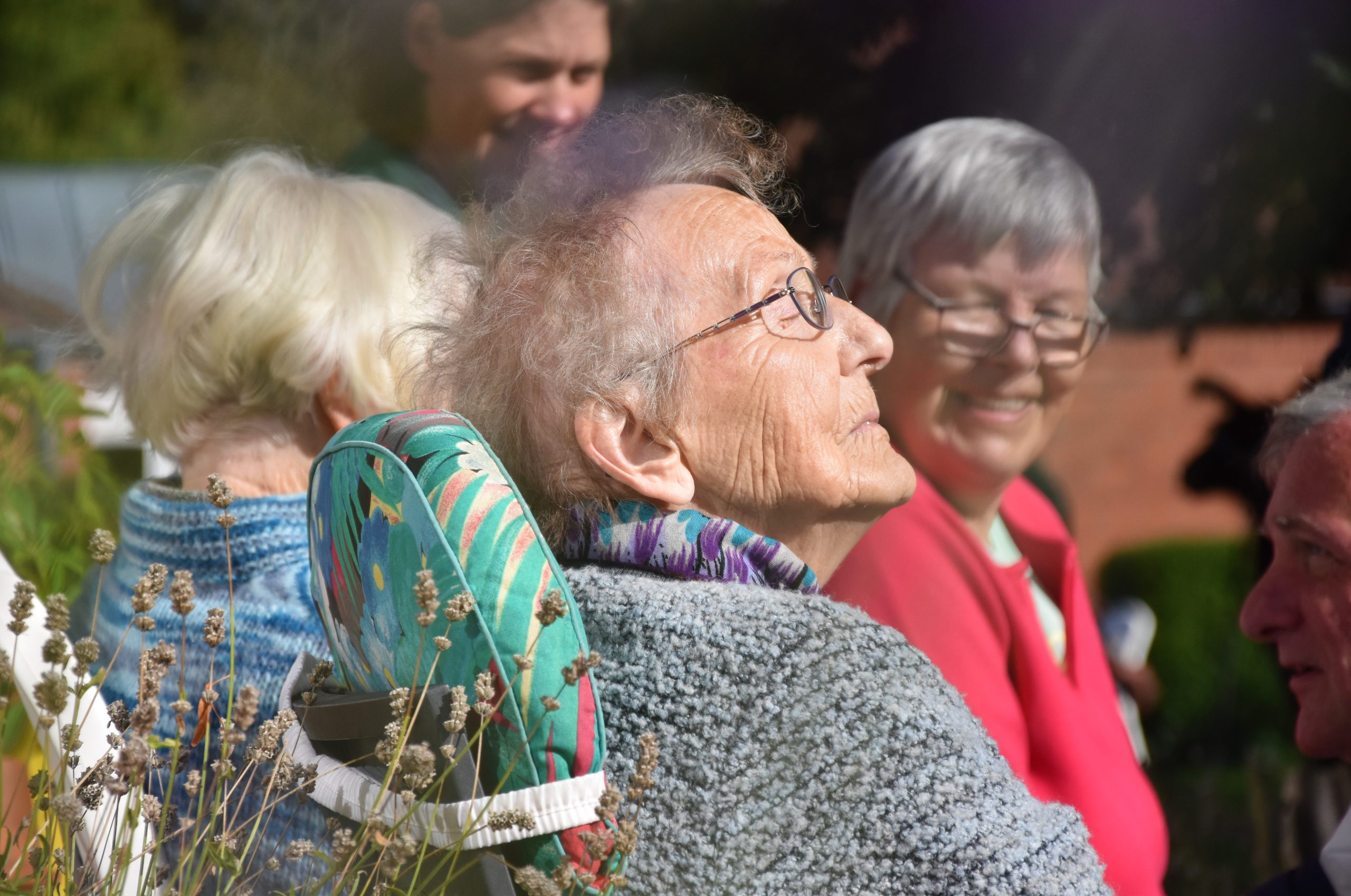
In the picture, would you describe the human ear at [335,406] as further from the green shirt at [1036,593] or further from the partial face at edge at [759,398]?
the green shirt at [1036,593]

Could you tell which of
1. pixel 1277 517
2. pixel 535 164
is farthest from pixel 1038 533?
pixel 535 164

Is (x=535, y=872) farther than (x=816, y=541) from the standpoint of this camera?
No

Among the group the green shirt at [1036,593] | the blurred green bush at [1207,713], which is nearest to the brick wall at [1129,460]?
the blurred green bush at [1207,713]

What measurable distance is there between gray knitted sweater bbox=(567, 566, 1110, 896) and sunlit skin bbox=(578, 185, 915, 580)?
345 mm

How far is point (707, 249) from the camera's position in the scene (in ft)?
6.06

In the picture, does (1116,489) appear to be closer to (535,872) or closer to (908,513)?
(908,513)

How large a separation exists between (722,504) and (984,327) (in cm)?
100

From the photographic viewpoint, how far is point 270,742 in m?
1.15

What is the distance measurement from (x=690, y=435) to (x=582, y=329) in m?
0.23

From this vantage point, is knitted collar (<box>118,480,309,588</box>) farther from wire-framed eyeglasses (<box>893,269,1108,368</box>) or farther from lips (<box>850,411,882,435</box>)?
wire-framed eyeglasses (<box>893,269,1108,368</box>)

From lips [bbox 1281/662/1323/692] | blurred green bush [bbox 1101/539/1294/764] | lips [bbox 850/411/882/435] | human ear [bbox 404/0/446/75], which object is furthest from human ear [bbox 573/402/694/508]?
blurred green bush [bbox 1101/539/1294/764]

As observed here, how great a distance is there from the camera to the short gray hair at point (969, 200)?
8.23ft

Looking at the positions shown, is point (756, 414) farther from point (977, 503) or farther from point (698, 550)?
point (977, 503)

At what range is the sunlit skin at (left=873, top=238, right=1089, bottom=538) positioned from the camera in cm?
251
